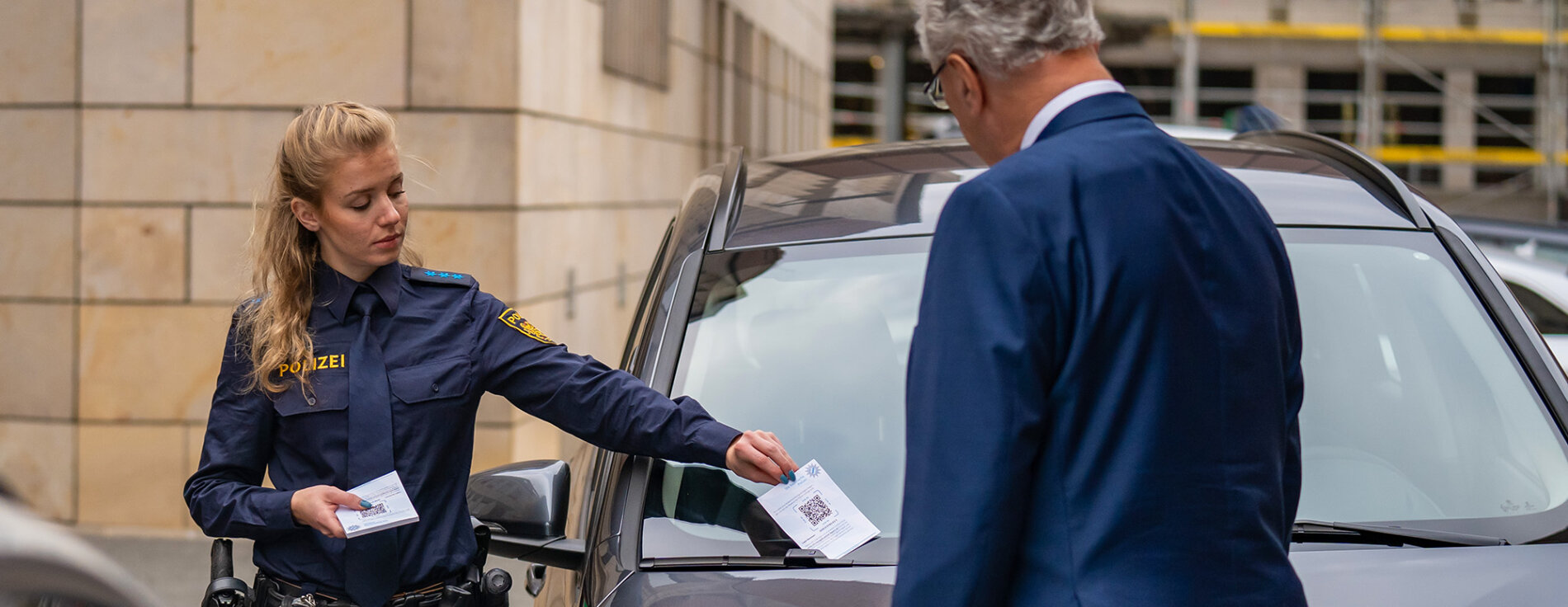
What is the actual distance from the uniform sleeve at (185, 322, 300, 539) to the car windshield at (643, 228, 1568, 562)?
Answer: 0.66 meters

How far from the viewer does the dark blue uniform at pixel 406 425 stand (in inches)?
94.6

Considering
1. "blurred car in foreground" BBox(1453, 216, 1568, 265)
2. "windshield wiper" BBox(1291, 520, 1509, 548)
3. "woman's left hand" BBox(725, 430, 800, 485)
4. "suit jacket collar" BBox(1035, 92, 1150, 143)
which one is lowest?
"windshield wiper" BBox(1291, 520, 1509, 548)

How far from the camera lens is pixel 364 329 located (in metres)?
2.46

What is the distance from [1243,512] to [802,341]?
4.06 ft

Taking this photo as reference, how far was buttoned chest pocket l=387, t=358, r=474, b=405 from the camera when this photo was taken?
95.5 inches

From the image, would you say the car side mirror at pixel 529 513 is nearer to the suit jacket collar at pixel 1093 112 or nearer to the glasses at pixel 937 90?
the glasses at pixel 937 90

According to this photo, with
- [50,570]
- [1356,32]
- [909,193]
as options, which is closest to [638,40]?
[909,193]

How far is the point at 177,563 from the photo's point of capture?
613 centimetres

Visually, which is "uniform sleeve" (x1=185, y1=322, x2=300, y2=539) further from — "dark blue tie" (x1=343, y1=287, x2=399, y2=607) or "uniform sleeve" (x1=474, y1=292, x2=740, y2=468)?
"uniform sleeve" (x1=474, y1=292, x2=740, y2=468)

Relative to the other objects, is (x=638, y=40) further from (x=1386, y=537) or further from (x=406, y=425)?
(x=1386, y=537)

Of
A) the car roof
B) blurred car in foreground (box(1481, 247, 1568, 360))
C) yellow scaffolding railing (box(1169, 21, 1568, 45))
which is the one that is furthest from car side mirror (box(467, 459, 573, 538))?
yellow scaffolding railing (box(1169, 21, 1568, 45))

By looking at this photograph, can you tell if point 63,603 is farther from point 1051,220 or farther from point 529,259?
point 529,259

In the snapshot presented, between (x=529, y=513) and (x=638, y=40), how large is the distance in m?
7.38

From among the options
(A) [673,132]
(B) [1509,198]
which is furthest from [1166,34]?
(A) [673,132]
